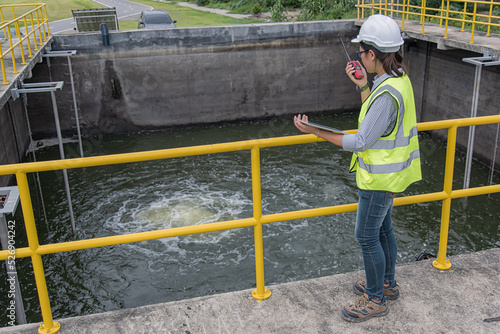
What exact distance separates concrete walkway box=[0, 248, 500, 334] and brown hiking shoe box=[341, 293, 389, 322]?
0.04m

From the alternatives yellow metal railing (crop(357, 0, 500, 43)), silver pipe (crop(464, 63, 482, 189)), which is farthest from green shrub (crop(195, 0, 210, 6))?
silver pipe (crop(464, 63, 482, 189))

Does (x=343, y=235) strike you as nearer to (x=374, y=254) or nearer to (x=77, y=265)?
(x=77, y=265)

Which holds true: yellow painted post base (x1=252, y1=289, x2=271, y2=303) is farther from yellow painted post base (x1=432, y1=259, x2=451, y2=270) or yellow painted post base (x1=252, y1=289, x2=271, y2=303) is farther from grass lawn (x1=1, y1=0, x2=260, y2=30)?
grass lawn (x1=1, y1=0, x2=260, y2=30)

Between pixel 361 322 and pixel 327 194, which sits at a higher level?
pixel 361 322

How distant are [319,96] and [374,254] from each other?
47.2 feet

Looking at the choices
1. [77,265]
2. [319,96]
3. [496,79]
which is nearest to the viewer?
[77,265]

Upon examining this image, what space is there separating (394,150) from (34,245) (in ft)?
7.96

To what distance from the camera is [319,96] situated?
17.3m

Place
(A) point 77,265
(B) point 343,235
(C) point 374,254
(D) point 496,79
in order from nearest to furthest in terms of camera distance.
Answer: (C) point 374,254 → (A) point 77,265 → (B) point 343,235 → (D) point 496,79

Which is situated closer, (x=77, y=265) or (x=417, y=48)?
(x=77, y=265)

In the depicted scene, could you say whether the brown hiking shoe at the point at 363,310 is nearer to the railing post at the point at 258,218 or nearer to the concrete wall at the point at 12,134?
the railing post at the point at 258,218

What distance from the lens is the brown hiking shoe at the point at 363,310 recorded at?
11.2 ft

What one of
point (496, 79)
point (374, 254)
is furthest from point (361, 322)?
point (496, 79)

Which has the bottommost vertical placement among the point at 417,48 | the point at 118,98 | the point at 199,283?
the point at 199,283
